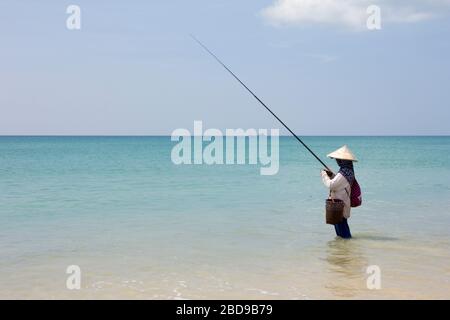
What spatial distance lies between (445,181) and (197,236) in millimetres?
14405

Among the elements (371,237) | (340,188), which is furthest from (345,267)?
(371,237)

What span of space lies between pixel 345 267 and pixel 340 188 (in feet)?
5.28

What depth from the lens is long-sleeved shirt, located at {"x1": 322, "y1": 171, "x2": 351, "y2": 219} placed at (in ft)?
26.5

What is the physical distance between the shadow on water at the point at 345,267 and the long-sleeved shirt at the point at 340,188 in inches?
21.6

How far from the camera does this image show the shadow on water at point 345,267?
5.91m

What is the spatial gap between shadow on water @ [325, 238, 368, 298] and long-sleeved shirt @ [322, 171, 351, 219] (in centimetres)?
55

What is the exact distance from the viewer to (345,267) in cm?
684

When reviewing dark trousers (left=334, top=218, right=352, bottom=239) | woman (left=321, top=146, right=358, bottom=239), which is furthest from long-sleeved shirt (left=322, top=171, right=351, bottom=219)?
dark trousers (left=334, top=218, right=352, bottom=239)

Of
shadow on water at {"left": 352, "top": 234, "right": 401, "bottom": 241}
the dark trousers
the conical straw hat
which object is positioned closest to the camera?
the conical straw hat

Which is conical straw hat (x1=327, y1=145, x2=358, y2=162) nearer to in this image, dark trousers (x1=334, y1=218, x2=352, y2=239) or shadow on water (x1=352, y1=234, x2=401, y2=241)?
dark trousers (x1=334, y1=218, x2=352, y2=239)

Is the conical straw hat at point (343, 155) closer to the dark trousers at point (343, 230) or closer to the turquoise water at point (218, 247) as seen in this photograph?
the dark trousers at point (343, 230)

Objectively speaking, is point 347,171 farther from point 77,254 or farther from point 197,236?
point 77,254

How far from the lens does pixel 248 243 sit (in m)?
8.39

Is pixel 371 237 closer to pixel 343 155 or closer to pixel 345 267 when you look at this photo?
pixel 343 155
